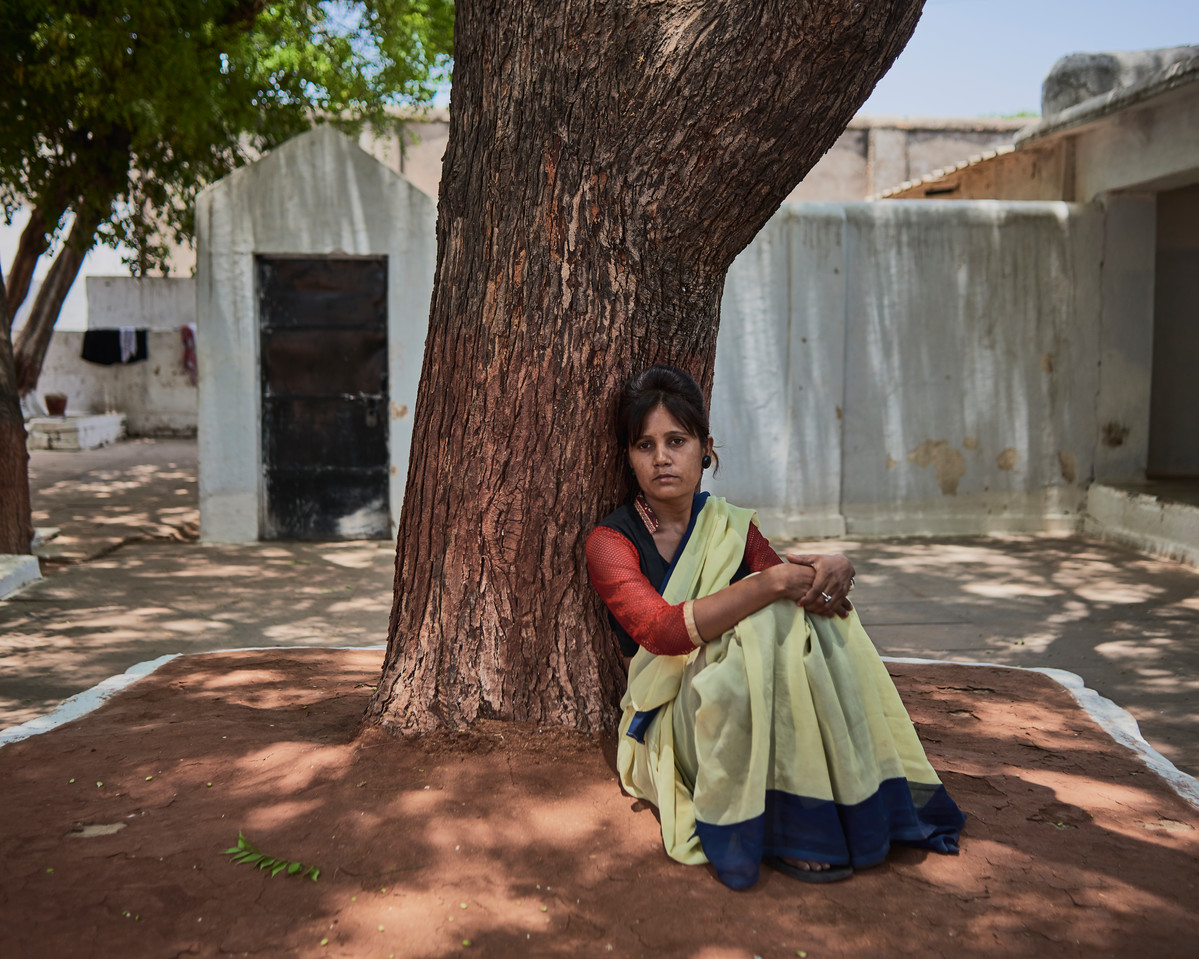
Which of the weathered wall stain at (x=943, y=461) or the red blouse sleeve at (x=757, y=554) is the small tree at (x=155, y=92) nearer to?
the weathered wall stain at (x=943, y=461)

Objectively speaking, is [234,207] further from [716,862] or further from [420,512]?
[716,862]

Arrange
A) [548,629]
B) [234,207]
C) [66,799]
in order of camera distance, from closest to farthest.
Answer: [66,799] < [548,629] < [234,207]

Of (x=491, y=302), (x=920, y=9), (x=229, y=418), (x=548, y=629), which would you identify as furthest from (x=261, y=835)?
(x=229, y=418)

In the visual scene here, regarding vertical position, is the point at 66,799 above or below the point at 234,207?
below

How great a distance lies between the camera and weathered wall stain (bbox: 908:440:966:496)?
8602 millimetres

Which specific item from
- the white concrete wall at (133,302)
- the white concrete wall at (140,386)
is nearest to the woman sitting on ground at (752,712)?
the white concrete wall at (140,386)

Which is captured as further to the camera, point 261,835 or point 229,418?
point 229,418

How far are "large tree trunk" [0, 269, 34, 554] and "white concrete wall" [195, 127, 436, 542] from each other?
1349 millimetres

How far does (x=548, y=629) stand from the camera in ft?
10.1

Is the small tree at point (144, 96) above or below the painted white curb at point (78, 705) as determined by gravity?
above

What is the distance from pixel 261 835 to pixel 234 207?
6.51 meters

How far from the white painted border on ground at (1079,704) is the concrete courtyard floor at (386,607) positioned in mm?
262

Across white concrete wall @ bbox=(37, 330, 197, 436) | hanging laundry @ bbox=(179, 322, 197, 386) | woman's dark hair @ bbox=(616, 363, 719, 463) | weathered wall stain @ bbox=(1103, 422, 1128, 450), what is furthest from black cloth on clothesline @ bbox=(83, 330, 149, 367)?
woman's dark hair @ bbox=(616, 363, 719, 463)

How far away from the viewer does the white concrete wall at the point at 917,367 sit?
845 centimetres
